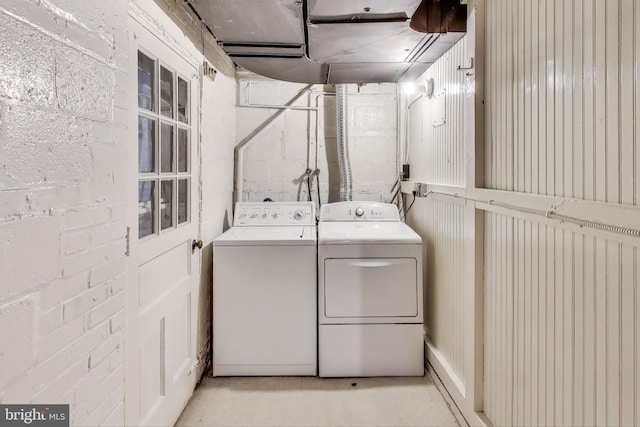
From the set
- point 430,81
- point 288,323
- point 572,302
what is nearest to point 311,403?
point 288,323

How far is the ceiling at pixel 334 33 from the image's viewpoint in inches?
71.5

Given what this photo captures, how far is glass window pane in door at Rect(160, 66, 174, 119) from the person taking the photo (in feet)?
5.60

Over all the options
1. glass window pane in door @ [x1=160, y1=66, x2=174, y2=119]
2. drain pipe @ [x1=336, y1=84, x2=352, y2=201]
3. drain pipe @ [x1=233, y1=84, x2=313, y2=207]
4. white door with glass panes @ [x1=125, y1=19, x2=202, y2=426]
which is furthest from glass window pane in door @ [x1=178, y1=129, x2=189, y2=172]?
drain pipe @ [x1=336, y1=84, x2=352, y2=201]

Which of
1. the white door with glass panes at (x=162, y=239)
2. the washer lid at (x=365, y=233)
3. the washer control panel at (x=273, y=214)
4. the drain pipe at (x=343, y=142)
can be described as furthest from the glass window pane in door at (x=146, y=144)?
the drain pipe at (x=343, y=142)

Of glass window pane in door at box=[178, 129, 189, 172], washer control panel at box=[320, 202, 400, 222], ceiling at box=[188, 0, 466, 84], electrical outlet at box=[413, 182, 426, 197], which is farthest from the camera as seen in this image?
washer control panel at box=[320, 202, 400, 222]

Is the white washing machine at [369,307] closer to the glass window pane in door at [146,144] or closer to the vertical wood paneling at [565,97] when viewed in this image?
the vertical wood paneling at [565,97]

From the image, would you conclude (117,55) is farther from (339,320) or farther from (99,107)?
(339,320)

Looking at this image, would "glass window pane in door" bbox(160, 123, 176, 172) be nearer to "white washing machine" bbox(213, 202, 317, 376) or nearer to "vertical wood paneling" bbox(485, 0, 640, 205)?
"white washing machine" bbox(213, 202, 317, 376)

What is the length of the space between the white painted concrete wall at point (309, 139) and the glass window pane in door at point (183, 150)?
1198 millimetres

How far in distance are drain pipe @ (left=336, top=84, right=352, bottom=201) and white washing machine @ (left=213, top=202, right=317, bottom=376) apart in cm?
93

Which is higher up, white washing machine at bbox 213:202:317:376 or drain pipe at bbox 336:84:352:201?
drain pipe at bbox 336:84:352:201

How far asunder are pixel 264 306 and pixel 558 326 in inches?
64.4

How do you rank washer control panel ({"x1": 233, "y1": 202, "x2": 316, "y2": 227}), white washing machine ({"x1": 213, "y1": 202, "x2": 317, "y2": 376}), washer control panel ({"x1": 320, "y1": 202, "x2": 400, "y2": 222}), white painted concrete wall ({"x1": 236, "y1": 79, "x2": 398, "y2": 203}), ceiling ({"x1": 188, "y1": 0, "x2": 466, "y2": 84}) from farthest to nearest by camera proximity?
white painted concrete wall ({"x1": 236, "y1": 79, "x2": 398, "y2": 203}), washer control panel ({"x1": 320, "y1": 202, "x2": 400, "y2": 222}), washer control panel ({"x1": 233, "y1": 202, "x2": 316, "y2": 227}), white washing machine ({"x1": 213, "y1": 202, "x2": 317, "y2": 376}), ceiling ({"x1": 188, "y1": 0, "x2": 466, "y2": 84})

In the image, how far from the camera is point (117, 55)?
4.16ft
